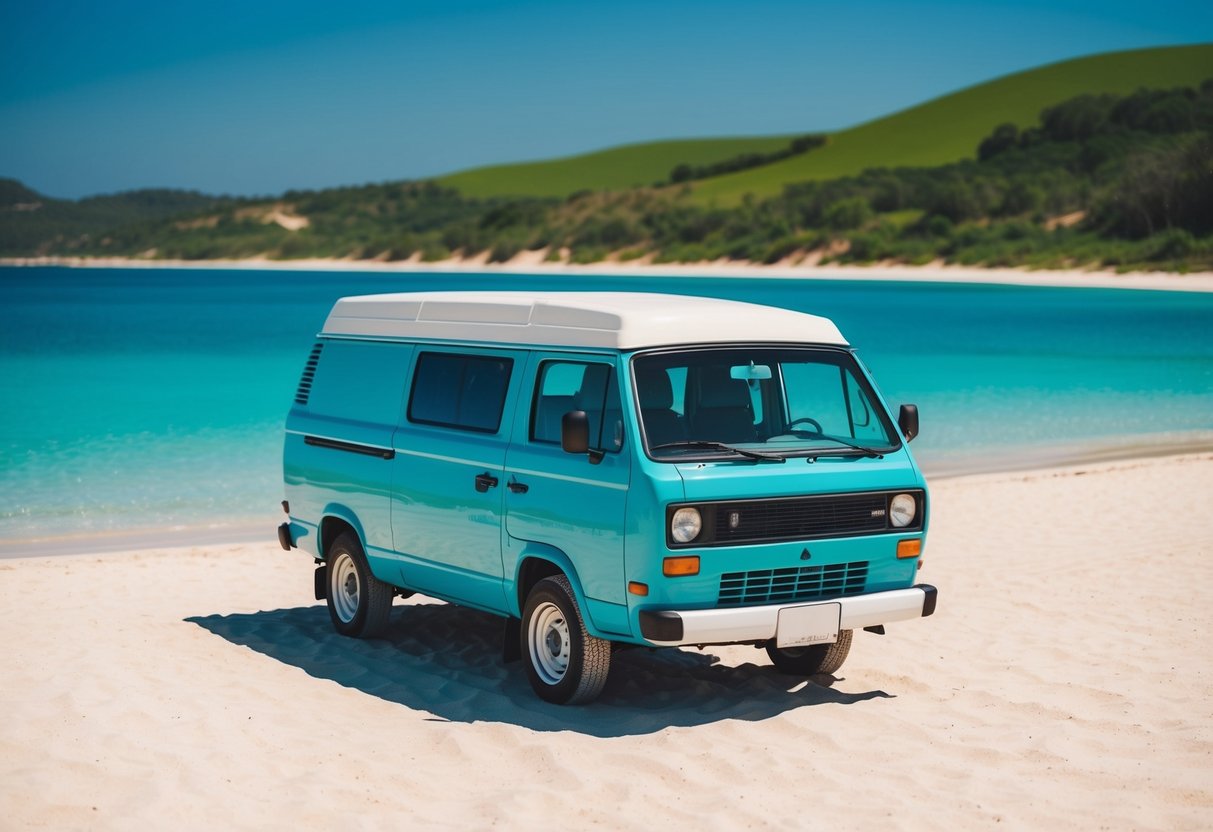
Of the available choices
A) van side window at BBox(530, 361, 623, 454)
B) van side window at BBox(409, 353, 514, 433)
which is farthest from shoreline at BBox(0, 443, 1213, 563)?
van side window at BBox(530, 361, 623, 454)

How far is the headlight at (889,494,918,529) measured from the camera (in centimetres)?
825

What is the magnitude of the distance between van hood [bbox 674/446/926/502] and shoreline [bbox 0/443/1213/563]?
854cm

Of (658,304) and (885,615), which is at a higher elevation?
(658,304)

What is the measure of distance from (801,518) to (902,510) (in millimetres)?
718

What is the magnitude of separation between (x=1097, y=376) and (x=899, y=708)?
1225 inches

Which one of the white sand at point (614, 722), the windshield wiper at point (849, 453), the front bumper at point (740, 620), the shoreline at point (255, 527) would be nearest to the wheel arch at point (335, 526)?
the white sand at point (614, 722)

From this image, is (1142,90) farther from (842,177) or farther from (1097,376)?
(1097,376)

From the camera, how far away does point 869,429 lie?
8.65m

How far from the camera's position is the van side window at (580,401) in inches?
318

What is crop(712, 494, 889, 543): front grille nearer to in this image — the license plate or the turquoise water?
the license plate

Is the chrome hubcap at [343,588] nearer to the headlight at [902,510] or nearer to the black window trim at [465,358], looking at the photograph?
the black window trim at [465,358]

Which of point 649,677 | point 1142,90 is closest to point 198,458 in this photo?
point 649,677

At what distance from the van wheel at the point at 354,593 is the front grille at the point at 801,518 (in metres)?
3.26

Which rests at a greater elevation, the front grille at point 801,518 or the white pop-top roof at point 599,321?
the white pop-top roof at point 599,321
